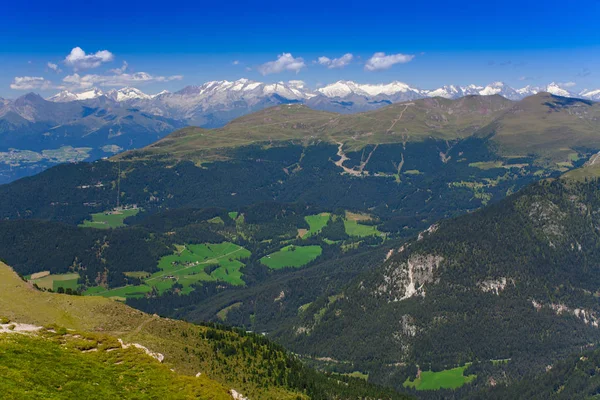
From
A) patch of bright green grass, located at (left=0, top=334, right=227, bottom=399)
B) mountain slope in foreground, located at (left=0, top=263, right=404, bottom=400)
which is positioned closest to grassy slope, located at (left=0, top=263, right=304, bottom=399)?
mountain slope in foreground, located at (left=0, top=263, right=404, bottom=400)

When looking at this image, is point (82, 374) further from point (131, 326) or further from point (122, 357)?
point (131, 326)

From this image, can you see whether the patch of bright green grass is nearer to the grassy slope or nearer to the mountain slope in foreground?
the mountain slope in foreground

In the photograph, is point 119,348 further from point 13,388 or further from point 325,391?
point 325,391

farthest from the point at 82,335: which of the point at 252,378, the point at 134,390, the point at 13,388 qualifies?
the point at 252,378

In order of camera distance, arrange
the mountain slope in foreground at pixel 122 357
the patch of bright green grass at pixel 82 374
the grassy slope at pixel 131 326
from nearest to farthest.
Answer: the patch of bright green grass at pixel 82 374
the mountain slope in foreground at pixel 122 357
the grassy slope at pixel 131 326

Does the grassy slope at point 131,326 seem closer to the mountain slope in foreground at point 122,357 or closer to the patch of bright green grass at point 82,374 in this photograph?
the mountain slope in foreground at point 122,357

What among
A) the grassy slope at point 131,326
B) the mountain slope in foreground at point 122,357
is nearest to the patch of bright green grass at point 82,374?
the mountain slope in foreground at point 122,357

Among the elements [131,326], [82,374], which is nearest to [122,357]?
[82,374]
